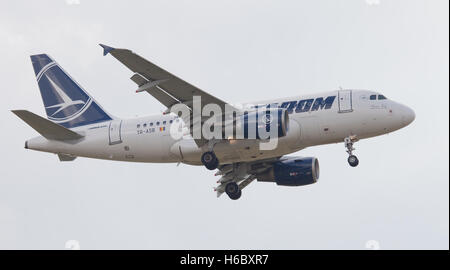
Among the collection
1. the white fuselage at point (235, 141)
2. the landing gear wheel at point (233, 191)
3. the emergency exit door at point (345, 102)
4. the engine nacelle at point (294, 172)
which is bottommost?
the landing gear wheel at point (233, 191)

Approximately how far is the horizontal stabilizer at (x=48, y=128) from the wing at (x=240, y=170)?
28.2 ft

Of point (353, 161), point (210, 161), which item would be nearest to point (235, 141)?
point (210, 161)

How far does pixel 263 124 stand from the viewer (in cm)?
3869

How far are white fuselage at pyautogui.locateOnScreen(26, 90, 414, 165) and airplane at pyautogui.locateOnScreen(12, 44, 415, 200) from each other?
5 centimetres

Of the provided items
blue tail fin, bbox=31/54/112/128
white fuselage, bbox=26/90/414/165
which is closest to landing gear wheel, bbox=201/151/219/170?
white fuselage, bbox=26/90/414/165

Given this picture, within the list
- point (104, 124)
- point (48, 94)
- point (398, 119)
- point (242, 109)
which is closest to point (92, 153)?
point (104, 124)

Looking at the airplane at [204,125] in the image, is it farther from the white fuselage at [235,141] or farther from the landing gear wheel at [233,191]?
the landing gear wheel at [233,191]

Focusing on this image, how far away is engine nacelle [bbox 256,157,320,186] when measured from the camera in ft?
147

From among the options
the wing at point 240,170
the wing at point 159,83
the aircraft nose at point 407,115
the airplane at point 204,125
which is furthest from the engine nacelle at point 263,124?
the wing at point 240,170

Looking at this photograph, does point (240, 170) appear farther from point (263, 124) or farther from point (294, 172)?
point (263, 124)

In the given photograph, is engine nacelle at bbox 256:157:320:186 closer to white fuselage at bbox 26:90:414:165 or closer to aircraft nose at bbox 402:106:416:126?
white fuselage at bbox 26:90:414:165

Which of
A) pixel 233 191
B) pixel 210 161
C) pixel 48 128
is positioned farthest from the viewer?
pixel 233 191

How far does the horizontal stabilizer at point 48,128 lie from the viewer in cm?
3962

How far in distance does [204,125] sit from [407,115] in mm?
10351
